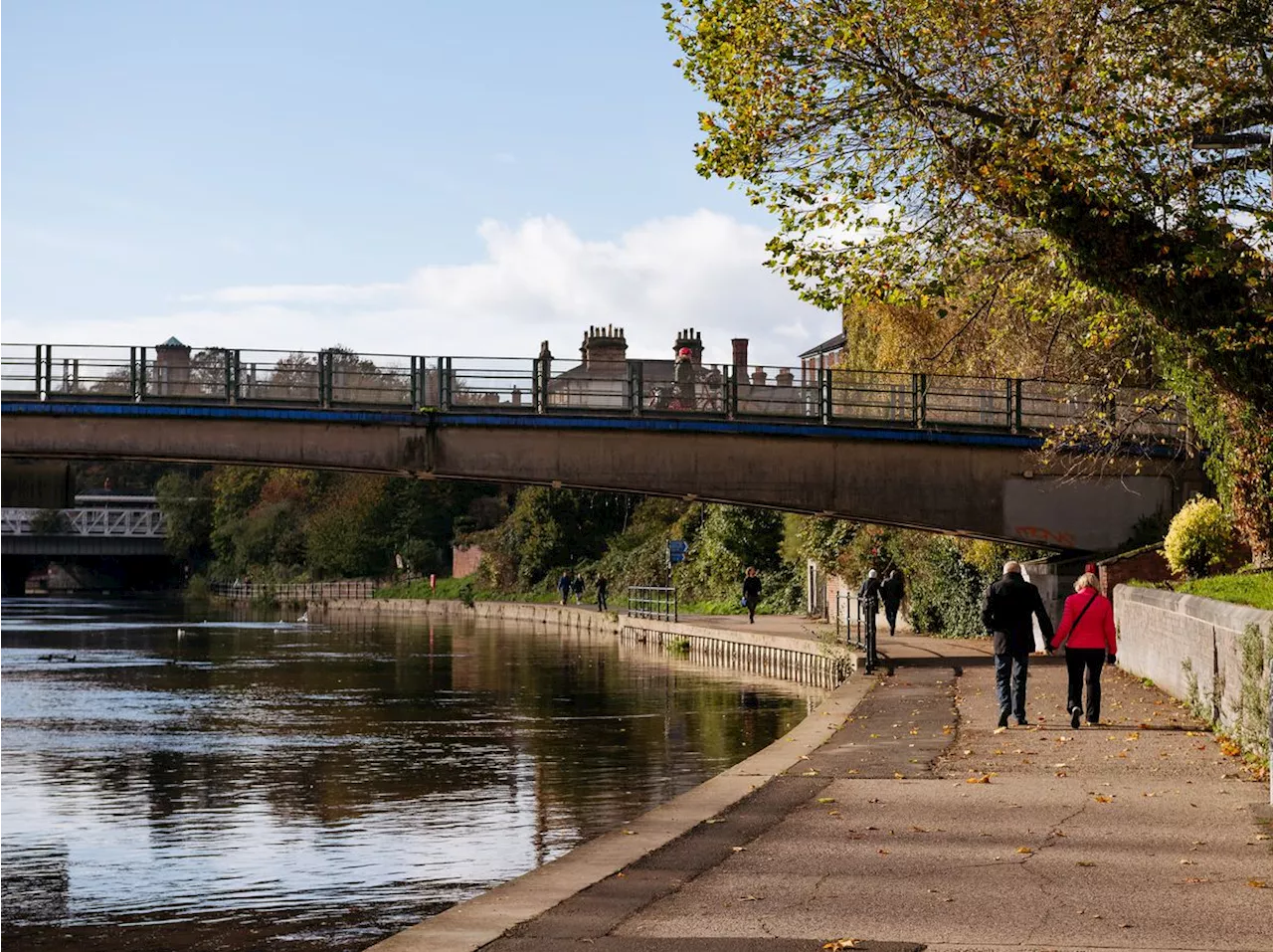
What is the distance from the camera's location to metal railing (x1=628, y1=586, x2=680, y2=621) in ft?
159

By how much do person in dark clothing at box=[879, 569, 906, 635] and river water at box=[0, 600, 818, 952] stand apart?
440cm

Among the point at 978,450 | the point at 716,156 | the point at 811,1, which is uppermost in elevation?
the point at 811,1

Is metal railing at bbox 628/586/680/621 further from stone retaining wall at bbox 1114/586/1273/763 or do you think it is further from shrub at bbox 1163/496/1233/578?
stone retaining wall at bbox 1114/586/1273/763

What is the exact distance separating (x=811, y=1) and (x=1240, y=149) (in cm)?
599

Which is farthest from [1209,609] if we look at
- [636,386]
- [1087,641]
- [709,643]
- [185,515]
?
[185,515]

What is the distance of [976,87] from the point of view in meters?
21.0

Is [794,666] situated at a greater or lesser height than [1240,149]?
lesser

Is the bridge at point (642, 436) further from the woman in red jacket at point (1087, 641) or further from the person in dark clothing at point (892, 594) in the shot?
the woman in red jacket at point (1087, 641)

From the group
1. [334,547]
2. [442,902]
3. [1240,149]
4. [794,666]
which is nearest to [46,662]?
[794,666]

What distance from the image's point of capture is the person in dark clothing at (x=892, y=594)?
120 ft

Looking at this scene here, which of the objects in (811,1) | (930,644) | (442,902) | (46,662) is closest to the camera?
(442,902)

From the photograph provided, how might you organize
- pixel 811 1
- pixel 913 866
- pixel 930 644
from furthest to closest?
pixel 930 644, pixel 811 1, pixel 913 866

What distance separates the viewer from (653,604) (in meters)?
56.4

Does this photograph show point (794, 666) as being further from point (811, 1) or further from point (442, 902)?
point (442, 902)
